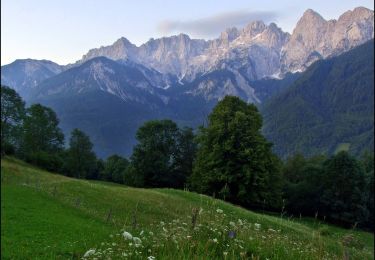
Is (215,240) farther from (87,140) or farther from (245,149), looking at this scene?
(87,140)

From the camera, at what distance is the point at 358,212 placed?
262ft

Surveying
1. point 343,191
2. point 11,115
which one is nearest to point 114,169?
point 11,115

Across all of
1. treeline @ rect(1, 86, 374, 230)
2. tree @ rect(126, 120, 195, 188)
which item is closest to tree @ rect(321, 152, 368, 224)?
treeline @ rect(1, 86, 374, 230)

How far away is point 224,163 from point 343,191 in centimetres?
3111

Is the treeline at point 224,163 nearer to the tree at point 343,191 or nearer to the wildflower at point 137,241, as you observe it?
the tree at point 343,191

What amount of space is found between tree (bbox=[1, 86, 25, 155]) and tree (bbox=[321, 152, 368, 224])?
207 feet

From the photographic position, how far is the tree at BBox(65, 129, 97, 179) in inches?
4267

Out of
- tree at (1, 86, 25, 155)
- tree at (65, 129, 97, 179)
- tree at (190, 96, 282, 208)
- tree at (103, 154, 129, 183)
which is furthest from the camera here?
tree at (103, 154, 129, 183)

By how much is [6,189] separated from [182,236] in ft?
75.8

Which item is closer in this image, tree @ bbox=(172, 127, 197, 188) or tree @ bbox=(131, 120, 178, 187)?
tree @ bbox=(131, 120, 178, 187)

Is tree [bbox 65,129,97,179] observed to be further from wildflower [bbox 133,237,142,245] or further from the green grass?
wildflower [bbox 133,237,142,245]

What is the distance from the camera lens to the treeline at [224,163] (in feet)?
204

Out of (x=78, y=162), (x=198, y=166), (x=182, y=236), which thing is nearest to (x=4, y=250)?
(x=182, y=236)

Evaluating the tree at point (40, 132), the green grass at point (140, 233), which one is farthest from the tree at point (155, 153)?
the green grass at point (140, 233)
